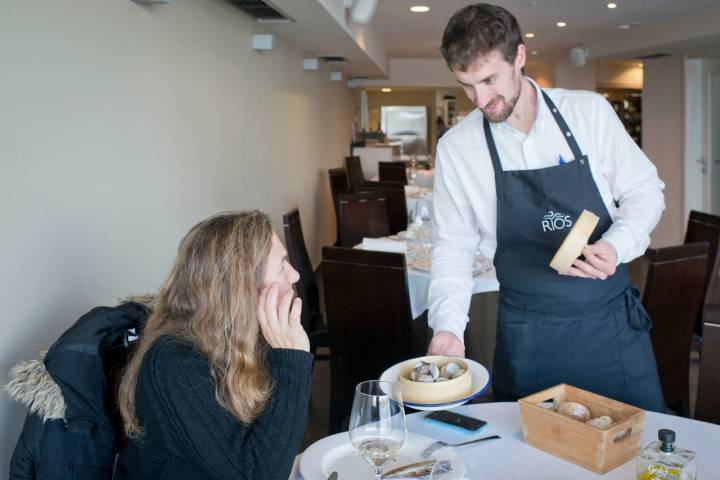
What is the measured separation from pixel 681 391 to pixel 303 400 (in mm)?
2353

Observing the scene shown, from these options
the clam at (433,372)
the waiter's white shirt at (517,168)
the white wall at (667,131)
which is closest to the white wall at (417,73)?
the white wall at (667,131)

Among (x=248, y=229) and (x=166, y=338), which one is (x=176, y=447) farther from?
(x=248, y=229)

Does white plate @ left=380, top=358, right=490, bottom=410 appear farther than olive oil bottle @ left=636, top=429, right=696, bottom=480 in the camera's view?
Yes

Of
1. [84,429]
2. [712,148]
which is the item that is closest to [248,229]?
[84,429]

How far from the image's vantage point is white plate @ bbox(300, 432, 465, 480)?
52.9 inches

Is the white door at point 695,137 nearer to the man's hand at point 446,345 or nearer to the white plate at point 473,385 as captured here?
the man's hand at point 446,345

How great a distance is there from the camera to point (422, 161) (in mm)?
12320

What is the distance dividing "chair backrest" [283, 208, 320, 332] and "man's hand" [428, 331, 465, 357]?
5.87 feet

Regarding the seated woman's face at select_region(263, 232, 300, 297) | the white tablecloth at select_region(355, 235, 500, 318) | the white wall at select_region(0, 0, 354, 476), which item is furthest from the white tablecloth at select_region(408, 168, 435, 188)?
the seated woman's face at select_region(263, 232, 300, 297)

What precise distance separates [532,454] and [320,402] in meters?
2.72

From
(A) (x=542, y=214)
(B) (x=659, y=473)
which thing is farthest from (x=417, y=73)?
(B) (x=659, y=473)

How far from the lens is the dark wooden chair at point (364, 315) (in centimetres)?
293

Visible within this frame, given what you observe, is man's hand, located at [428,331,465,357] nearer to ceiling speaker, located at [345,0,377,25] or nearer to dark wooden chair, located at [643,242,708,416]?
dark wooden chair, located at [643,242,708,416]

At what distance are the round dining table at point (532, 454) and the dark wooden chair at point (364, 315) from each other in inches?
51.7
